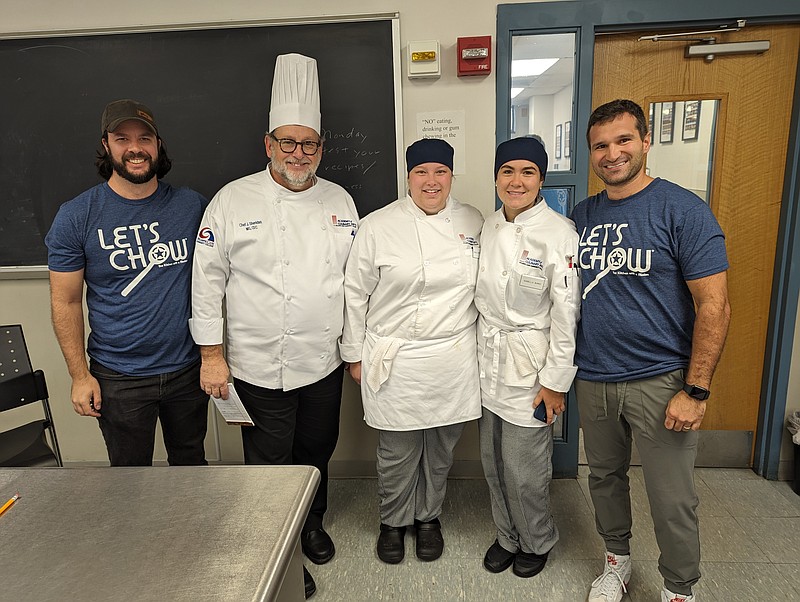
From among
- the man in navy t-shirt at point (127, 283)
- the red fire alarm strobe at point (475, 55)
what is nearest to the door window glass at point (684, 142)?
the red fire alarm strobe at point (475, 55)

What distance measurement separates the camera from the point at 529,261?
164cm

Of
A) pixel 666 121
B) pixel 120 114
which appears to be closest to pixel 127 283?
pixel 120 114

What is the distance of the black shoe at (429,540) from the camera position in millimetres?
1950

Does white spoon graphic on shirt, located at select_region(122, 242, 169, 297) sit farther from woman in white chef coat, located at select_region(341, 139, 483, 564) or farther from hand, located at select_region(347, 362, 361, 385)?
hand, located at select_region(347, 362, 361, 385)

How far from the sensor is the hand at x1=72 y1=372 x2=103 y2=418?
1.73 meters

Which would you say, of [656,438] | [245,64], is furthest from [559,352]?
[245,64]

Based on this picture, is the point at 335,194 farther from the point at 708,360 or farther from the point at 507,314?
the point at 708,360

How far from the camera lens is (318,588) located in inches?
72.2

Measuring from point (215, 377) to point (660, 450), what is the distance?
1.42m

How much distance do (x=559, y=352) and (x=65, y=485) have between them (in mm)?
→ 1341

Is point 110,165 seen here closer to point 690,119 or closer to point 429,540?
point 429,540

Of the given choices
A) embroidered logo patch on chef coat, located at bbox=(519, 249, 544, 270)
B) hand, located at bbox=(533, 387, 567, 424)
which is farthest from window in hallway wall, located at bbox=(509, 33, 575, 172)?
hand, located at bbox=(533, 387, 567, 424)

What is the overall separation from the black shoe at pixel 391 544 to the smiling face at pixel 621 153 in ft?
4.73

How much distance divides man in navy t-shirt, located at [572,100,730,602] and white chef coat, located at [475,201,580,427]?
64 millimetres
